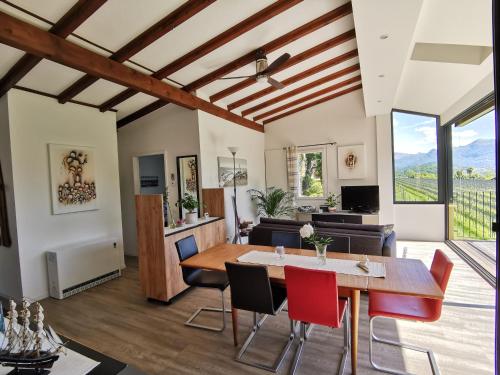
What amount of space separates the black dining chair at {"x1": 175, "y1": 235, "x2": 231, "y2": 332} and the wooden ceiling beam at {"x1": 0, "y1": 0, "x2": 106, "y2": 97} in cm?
216

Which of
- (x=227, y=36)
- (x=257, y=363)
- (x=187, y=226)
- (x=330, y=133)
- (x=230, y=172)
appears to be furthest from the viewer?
(x=330, y=133)

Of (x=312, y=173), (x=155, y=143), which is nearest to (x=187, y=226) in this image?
(x=155, y=143)

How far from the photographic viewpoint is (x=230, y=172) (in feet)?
17.6

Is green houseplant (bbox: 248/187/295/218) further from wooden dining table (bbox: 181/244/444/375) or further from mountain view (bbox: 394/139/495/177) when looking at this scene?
wooden dining table (bbox: 181/244/444/375)

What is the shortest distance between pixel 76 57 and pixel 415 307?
368 cm

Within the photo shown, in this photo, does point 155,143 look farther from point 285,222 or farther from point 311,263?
point 311,263

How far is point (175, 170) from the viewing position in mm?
4840

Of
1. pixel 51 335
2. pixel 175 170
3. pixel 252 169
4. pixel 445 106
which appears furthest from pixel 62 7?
pixel 445 106

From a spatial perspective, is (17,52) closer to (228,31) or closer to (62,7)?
(62,7)

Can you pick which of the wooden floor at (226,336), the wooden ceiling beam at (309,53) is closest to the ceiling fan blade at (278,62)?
the wooden ceiling beam at (309,53)

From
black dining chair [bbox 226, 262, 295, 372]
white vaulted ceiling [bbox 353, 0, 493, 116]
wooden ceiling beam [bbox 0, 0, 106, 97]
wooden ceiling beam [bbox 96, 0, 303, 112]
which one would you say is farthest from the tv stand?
wooden ceiling beam [bbox 0, 0, 106, 97]

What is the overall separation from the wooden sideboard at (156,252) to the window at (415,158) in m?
4.96

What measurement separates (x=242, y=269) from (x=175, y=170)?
3131 mm

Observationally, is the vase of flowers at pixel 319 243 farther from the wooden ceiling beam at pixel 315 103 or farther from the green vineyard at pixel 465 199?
the wooden ceiling beam at pixel 315 103
